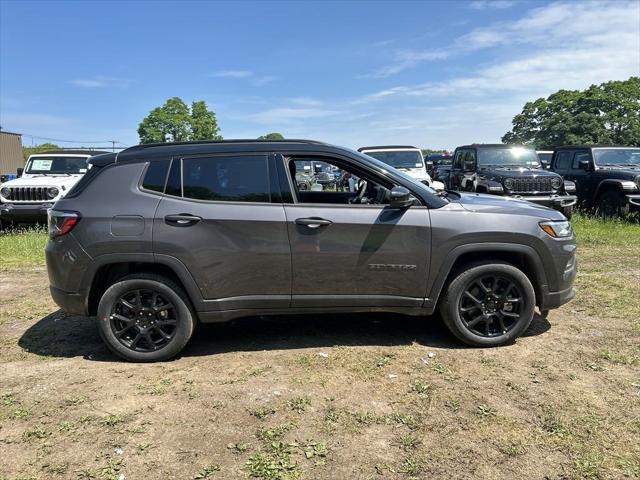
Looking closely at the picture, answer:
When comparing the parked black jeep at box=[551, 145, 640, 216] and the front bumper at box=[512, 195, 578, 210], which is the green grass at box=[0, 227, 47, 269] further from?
the parked black jeep at box=[551, 145, 640, 216]

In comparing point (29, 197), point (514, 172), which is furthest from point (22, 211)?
point (514, 172)

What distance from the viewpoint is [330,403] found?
10.7 feet

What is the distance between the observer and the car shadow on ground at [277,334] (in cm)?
427

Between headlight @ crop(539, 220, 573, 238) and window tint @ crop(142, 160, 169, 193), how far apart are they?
3.19 meters

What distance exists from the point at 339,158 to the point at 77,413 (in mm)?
2702

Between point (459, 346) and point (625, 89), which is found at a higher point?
point (625, 89)

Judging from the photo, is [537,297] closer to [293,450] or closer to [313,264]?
[313,264]

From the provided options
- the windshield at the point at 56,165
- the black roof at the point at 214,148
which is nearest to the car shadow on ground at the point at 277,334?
the black roof at the point at 214,148

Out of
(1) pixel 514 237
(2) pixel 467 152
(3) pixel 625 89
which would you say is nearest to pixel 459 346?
(1) pixel 514 237

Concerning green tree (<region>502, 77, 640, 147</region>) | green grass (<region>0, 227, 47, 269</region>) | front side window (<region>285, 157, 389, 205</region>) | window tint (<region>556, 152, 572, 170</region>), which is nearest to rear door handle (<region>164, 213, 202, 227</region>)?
front side window (<region>285, 157, 389, 205</region>)

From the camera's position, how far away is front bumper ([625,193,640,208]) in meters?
10.6

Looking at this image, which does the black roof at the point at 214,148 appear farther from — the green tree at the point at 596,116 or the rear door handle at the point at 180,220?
the green tree at the point at 596,116

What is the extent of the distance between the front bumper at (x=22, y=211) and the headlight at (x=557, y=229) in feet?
34.2

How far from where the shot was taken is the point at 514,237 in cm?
400
